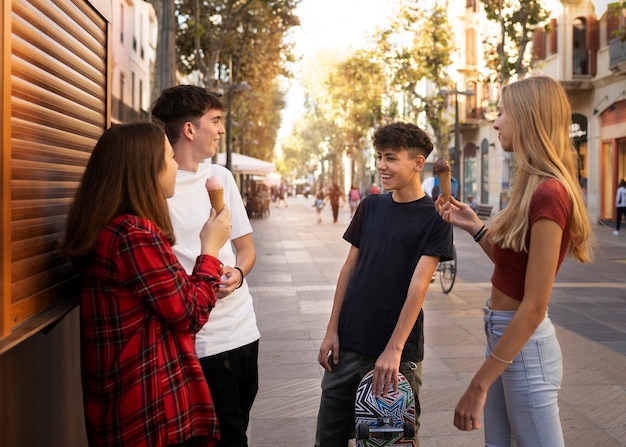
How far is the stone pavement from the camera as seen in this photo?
17.5ft

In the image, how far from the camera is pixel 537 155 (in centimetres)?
261

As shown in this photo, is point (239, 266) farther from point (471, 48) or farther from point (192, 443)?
point (471, 48)

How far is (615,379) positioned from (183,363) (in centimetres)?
502

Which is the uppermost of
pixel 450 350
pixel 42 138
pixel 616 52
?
pixel 616 52

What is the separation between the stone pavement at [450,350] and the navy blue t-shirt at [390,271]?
186 cm

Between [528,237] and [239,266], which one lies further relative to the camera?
[239,266]

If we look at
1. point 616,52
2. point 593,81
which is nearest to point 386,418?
point 616,52

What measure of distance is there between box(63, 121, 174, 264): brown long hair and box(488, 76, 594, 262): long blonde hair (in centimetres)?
104

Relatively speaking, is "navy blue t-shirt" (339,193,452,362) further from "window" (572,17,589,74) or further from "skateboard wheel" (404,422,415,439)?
"window" (572,17,589,74)

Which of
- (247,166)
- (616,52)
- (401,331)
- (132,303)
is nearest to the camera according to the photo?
(132,303)

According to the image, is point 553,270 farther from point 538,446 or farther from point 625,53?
point 625,53

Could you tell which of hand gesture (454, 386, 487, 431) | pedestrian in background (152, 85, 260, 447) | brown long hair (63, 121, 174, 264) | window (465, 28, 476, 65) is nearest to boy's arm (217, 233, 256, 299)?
pedestrian in background (152, 85, 260, 447)

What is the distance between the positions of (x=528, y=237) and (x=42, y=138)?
61.3 inches

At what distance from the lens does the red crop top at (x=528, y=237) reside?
2508 mm
